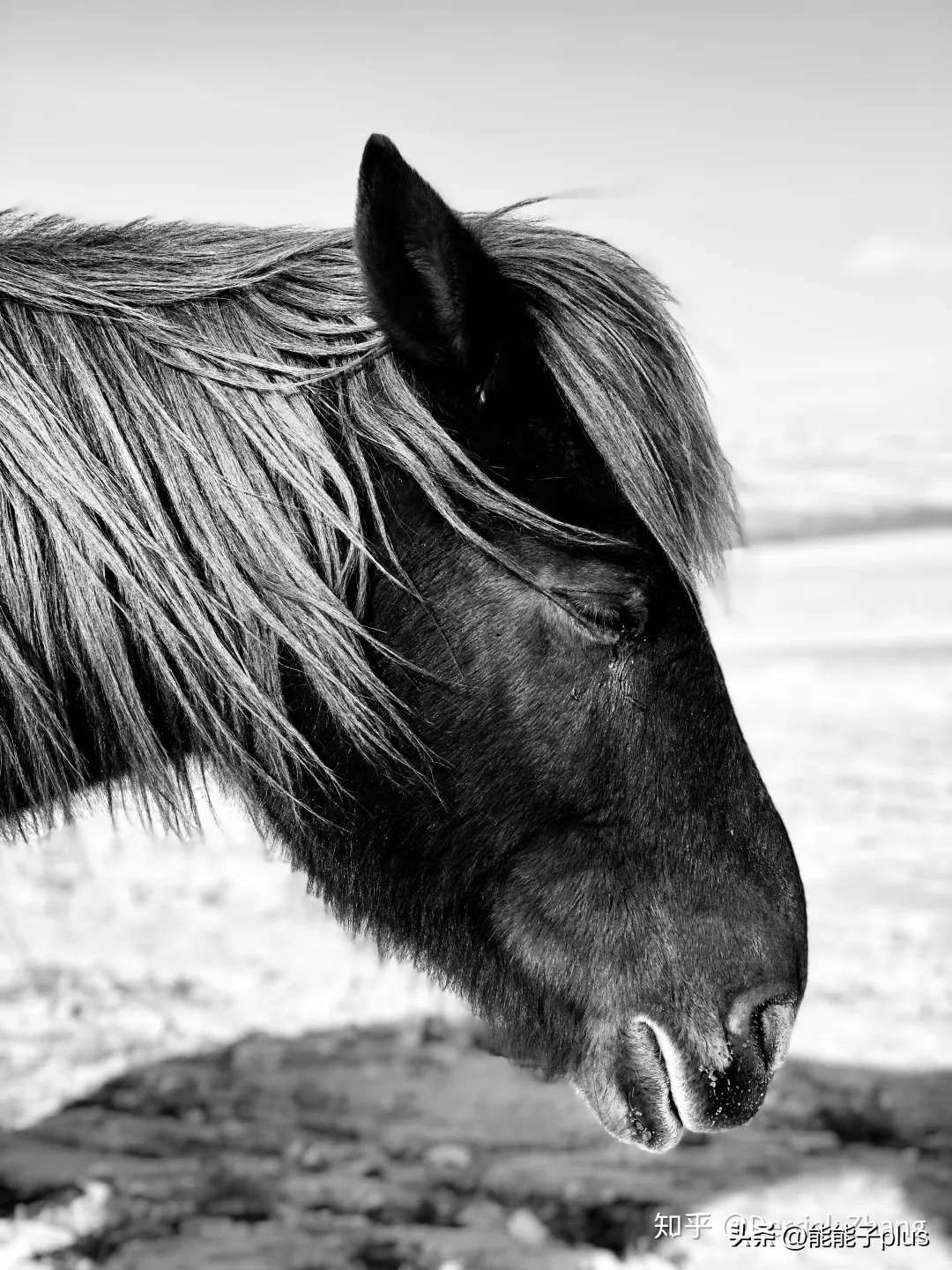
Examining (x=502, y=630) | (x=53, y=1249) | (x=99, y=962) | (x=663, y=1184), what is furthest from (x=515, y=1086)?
(x=502, y=630)

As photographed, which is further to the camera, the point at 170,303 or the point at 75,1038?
the point at 75,1038

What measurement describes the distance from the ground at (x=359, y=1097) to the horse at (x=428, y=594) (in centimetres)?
36

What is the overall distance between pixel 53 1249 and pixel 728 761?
2.42 metres

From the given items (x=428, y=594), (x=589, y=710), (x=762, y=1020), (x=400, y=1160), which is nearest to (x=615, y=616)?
→ (x=589, y=710)

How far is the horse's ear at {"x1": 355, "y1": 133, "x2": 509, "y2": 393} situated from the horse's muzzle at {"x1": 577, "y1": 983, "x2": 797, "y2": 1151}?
1.19m

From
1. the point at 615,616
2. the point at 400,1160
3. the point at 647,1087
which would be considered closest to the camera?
the point at 615,616

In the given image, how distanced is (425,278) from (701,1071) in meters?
1.45

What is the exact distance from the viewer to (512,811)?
2025 millimetres

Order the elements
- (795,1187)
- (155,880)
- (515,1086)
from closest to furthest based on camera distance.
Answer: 1. (795,1187)
2. (515,1086)
3. (155,880)

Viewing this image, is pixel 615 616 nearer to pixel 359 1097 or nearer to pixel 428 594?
pixel 428 594

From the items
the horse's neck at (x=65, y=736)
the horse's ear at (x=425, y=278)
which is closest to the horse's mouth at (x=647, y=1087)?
the horse's neck at (x=65, y=736)

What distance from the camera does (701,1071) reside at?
202 cm

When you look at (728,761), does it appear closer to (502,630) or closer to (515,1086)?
(502,630)

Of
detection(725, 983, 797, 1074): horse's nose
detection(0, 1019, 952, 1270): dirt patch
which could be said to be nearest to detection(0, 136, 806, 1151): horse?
detection(725, 983, 797, 1074): horse's nose
